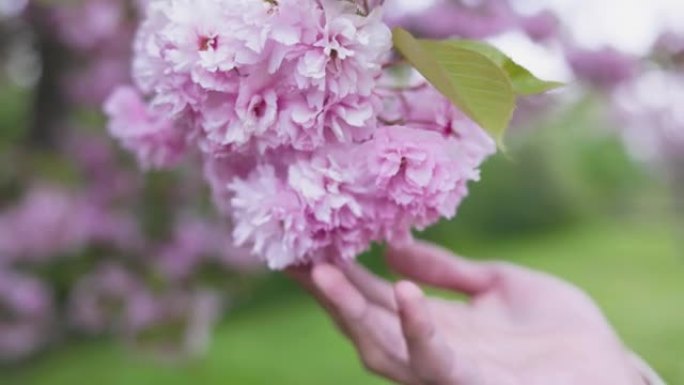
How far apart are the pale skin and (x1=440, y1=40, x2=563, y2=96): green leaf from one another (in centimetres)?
22

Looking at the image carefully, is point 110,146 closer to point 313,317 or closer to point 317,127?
point 317,127

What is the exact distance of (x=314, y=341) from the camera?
17.5 feet

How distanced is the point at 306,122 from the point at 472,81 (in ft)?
0.50

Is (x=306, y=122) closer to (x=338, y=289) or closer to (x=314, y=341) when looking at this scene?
(x=338, y=289)

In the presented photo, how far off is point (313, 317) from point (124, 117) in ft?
16.3

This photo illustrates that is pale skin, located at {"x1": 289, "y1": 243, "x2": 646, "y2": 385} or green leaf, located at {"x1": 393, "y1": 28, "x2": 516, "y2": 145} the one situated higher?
green leaf, located at {"x1": 393, "y1": 28, "x2": 516, "y2": 145}

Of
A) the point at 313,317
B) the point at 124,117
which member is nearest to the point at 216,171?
the point at 124,117

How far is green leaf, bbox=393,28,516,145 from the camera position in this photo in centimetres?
78

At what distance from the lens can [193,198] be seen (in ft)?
9.20

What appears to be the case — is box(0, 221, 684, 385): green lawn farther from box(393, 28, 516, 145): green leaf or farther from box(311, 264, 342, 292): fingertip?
box(393, 28, 516, 145): green leaf

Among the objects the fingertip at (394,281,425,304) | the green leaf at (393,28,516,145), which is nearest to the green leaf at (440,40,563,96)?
the green leaf at (393,28,516,145)

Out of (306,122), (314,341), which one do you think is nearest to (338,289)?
(306,122)

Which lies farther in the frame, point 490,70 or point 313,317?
point 313,317

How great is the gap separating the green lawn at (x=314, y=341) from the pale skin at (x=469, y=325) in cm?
196
